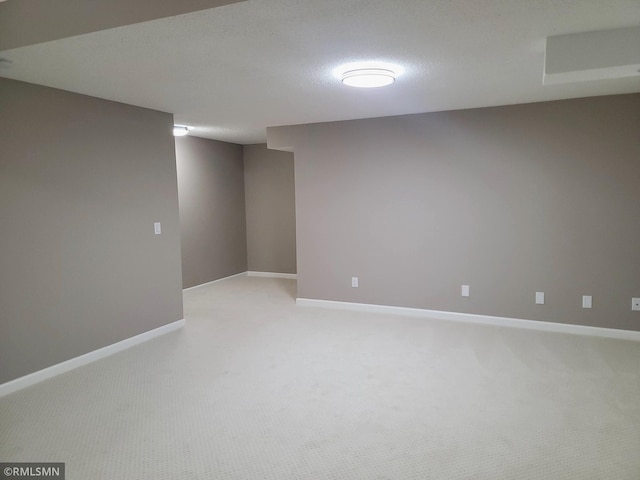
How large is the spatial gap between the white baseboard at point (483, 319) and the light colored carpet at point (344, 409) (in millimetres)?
134

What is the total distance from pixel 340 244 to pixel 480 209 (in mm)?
1612

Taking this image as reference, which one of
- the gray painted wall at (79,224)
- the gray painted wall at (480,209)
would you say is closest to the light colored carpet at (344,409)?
the gray painted wall at (79,224)

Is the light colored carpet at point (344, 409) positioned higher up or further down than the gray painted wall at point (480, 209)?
further down

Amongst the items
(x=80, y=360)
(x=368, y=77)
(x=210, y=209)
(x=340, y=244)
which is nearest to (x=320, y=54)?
(x=368, y=77)

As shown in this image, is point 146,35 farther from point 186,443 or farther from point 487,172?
point 487,172

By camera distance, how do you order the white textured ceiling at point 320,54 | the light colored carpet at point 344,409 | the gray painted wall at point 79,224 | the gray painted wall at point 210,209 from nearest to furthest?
the white textured ceiling at point 320,54 → the light colored carpet at point 344,409 → the gray painted wall at point 79,224 → the gray painted wall at point 210,209

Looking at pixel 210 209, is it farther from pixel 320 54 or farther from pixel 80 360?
pixel 320 54

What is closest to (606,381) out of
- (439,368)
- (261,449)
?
(439,368)

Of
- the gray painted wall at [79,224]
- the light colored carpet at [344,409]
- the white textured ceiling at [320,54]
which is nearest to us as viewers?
the white textured ceiling at [320,54]

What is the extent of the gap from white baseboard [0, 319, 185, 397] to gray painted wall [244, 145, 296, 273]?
2.74 m

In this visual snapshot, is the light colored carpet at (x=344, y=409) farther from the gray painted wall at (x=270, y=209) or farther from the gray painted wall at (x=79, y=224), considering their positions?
the gray painted wall at (x=270, y=209)

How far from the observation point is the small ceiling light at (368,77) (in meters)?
2.85

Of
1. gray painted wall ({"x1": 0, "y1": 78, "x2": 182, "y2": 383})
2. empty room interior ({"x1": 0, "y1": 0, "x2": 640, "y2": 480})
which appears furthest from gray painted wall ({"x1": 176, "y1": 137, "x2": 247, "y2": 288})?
gray painted wall ({"x1": 0, "y1": 78, "x2": 182, "y2": 383})

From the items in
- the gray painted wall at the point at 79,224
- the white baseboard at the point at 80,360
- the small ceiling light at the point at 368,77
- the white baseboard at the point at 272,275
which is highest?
Result: the small ceiling light at the point at 368,77
